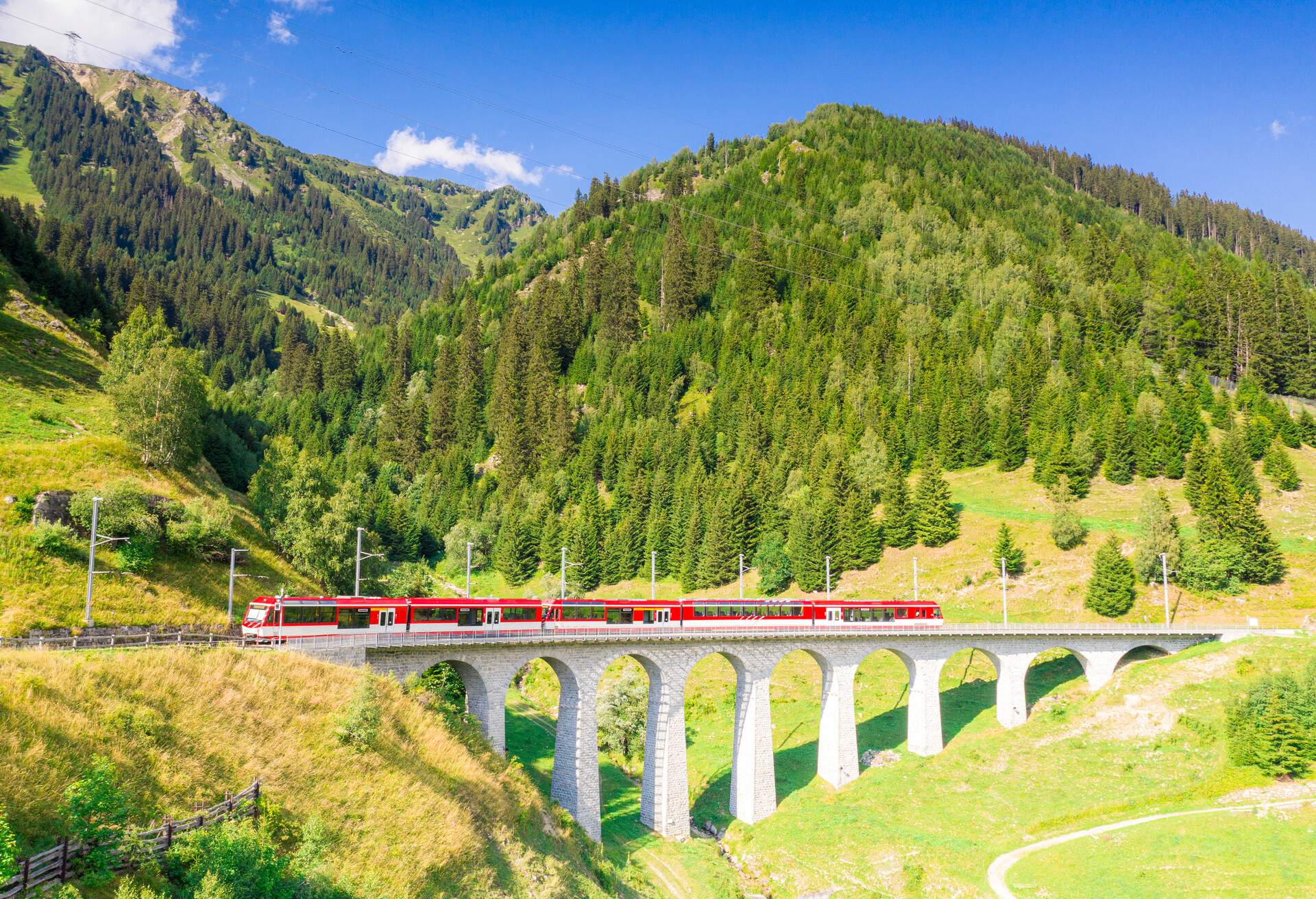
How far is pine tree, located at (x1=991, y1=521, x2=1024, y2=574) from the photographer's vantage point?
3329 inches

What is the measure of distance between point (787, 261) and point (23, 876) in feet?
501

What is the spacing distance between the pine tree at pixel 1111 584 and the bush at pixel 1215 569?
5372 millimetres

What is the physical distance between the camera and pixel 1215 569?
3009 inches

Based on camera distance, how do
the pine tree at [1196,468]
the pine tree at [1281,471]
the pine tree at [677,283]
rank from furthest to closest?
the pine tree at [677,283]
the pine tree at [1281,471]
the pine tree at [1196,468]

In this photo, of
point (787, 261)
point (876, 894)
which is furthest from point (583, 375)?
point (876, 894)

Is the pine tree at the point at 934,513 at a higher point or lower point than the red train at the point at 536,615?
higher

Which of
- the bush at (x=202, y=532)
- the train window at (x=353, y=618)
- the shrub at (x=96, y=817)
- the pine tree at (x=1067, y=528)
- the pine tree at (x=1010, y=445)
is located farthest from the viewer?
the pine tree at (x=1010, y=445)

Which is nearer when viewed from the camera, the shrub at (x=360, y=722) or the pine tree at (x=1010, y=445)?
the shrub at (x=360, y=722)

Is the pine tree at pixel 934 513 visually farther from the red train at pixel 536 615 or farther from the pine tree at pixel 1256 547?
the red train at pixel 536 615

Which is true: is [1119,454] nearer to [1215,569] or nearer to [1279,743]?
[1215,569]

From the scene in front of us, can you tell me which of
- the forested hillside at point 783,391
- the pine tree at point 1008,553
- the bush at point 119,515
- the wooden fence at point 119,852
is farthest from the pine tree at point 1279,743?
the bush at point 119,515

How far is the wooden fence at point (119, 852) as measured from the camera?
58.1 feet

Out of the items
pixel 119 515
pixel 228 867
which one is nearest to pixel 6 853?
pixel 228 867

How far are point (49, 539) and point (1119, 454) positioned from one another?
345 ft
